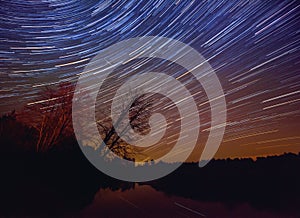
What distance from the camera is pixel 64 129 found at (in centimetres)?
375

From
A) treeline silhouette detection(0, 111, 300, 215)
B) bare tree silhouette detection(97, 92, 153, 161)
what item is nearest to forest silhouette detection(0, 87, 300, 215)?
treeline silhouette detection(0, 111, 300, 215)

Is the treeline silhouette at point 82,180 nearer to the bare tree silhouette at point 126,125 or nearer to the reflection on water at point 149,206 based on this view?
the reflection on water at point 149,206

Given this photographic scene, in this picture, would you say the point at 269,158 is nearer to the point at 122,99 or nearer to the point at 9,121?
the point at 122,99

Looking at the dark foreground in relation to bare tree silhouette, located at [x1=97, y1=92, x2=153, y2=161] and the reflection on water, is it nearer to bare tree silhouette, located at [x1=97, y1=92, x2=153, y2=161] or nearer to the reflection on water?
the reflection on water

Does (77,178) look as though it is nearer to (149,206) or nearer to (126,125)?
(126,125)

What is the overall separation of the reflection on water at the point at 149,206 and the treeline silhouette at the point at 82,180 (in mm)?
74

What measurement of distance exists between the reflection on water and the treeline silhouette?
0.24 feet

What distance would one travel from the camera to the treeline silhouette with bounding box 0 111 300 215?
323 cm

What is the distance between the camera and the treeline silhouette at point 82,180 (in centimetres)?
323

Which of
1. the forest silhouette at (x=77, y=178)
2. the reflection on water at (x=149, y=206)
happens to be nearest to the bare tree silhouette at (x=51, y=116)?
the forest silhouette at (x=77, y=178)

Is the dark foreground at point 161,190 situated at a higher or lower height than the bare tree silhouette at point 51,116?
lower

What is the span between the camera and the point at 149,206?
11.1ft

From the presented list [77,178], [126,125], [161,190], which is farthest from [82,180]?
[161,190]

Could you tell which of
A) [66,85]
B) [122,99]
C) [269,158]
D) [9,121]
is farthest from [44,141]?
[269,158]
